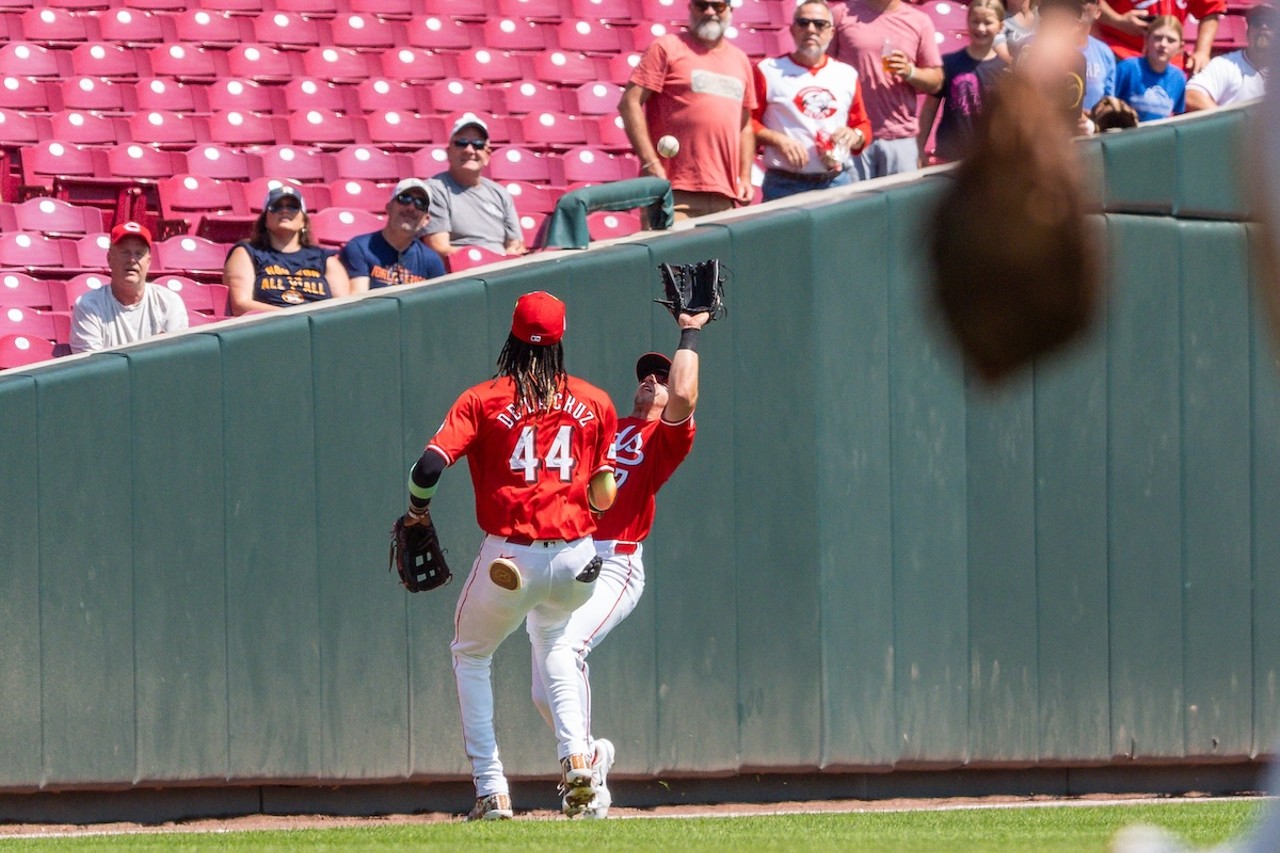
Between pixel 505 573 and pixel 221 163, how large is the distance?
5.29 m

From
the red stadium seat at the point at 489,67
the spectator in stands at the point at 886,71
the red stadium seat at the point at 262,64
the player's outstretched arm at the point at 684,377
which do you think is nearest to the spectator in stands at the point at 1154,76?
the spectator in stands at the point at 886,71

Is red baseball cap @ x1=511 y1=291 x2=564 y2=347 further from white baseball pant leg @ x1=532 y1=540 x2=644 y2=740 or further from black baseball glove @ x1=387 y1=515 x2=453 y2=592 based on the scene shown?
white baseball pant leg @ x1=532 y1=540 x2=644 y2=740

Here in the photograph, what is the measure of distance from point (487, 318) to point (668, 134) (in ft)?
5.87

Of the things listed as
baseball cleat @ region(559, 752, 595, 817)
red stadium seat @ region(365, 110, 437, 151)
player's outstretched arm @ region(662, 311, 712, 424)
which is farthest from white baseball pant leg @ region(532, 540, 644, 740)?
red stadium seat @ region(365, 110, 437, 151)

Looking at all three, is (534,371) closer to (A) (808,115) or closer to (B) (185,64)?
(A) (808,115)

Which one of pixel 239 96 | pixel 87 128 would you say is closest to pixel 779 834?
pixel 87 128

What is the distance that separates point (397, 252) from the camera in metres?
8.53

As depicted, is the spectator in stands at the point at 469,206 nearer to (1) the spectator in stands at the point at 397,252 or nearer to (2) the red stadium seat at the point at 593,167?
(1) the spectator in stands at the point at 397,252

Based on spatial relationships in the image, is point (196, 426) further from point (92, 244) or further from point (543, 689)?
point (92, 244)

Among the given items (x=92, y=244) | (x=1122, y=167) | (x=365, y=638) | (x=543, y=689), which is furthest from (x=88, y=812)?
(x=1122, y=167)

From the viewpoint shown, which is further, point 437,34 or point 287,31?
point 437,34

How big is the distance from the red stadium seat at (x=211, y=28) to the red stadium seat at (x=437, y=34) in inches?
42.7

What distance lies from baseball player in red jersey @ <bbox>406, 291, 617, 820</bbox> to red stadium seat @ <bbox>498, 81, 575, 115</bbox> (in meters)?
5.73

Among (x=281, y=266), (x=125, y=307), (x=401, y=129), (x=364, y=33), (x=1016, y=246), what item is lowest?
(x=1016, y=246)
